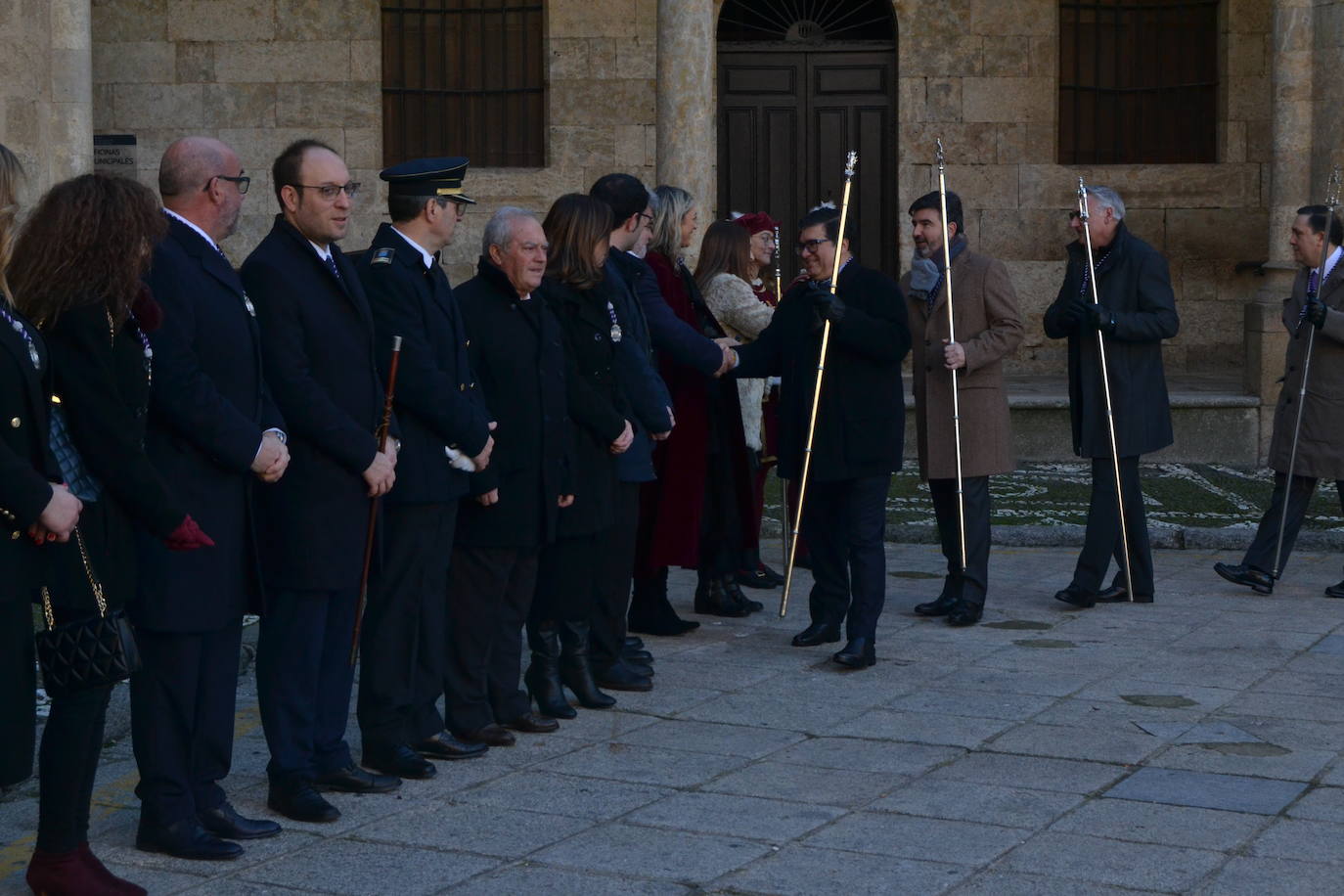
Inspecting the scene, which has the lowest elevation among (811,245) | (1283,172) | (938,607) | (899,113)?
(938,607)

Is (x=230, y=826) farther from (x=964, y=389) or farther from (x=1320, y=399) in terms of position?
(x=1320, y=399)

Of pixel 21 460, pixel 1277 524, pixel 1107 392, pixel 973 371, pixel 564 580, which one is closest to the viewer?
pixel 21 460

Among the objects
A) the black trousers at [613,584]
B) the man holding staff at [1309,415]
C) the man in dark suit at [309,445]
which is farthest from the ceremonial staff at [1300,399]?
the man in dark suit at [309,445]

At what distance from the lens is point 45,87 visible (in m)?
11.9

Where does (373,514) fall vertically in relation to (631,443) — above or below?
below

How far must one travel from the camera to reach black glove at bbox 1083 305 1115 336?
28.9 ft

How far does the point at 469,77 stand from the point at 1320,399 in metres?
9.50

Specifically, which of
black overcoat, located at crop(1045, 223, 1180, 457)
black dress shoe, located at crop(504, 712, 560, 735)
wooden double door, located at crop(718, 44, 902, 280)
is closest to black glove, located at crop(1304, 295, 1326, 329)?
black overcoat, located at crop(1045, 223, 1180, 457)

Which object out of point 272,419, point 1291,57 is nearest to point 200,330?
point 272,419

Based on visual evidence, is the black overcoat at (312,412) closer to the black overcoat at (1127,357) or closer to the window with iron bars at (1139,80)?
the black overcoat at (1127,357)

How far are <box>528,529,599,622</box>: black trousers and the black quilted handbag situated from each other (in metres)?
2.37

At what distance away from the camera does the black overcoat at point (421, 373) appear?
573 centimetres

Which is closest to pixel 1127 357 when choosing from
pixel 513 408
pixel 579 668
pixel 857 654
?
pixel 857 654

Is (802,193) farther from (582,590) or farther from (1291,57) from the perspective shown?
(582,590)
